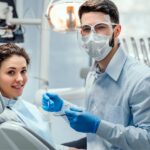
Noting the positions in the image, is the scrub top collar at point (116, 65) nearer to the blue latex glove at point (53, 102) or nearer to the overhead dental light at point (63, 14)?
the blue latex glove at point (53, 102)

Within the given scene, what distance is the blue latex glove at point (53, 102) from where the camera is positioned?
4.79ft

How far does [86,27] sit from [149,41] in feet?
4.28

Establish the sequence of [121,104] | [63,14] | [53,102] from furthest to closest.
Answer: [63,14] < [53,102] < [121,104]

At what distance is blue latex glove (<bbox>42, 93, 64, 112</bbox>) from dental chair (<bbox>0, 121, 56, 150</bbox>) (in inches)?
26.7

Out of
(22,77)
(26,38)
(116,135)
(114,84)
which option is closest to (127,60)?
(114,84)

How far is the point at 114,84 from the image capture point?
1.43m

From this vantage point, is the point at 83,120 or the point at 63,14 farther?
the point at 63,14

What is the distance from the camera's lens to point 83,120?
4.13ft

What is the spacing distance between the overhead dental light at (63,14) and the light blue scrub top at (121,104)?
72 centimetres

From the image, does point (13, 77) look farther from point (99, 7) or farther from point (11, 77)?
point (99, 7)

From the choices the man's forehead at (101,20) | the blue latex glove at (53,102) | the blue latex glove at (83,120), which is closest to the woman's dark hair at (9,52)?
the blue latex glove at (53,102)

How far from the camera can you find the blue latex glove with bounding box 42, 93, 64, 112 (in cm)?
146

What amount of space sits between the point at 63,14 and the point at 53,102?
0.92 meters

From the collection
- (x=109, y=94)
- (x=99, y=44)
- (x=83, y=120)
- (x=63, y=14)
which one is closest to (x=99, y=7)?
(x=99, y=44)
